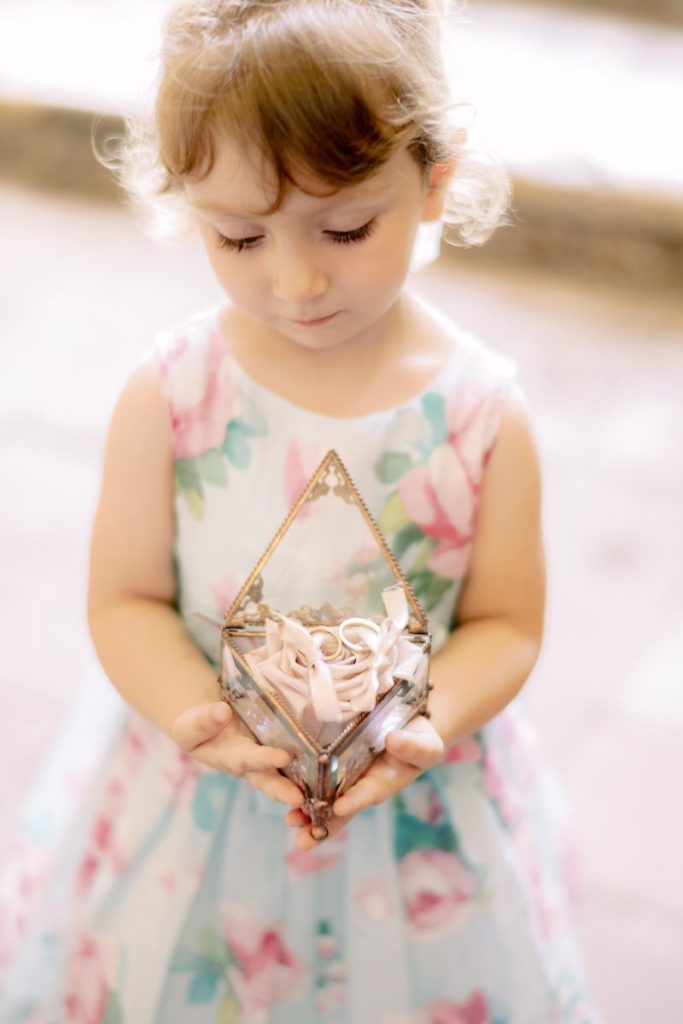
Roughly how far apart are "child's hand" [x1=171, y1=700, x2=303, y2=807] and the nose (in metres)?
0.25

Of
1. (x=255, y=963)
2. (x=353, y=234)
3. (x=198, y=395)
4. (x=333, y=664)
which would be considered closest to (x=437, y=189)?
(x=353, y=234)

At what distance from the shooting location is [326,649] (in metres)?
0.80

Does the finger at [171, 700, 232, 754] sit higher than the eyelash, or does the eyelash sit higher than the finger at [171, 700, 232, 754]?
the eyelash

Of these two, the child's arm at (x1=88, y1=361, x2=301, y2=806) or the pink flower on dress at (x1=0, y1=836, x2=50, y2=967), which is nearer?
the child's arm at (x1=88, y1=361, x2=301, y2=806)

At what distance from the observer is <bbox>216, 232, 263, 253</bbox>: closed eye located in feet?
2.68

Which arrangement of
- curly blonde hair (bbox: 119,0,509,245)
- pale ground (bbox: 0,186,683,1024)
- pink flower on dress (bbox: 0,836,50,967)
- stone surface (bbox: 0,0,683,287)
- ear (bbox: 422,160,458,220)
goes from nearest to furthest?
1. curly blonde hair (bbox: 119,0,509,245)
2. ear (bbox: 422,160,458,220)
3. pink flower on dress (bbox: 0,836,50,967)
4. pale ground (bbox: 0,186,683,1024)
5. stone surface (bbox: 0,0,683,287)

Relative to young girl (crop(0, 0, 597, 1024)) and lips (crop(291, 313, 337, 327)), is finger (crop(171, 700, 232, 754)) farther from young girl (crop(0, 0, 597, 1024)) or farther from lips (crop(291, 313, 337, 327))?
lips (crop(291, 313, 337, 327))

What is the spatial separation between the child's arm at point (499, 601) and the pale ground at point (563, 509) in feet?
1.62

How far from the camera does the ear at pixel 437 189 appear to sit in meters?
0.87

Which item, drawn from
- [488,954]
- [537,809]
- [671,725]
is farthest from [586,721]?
[488,954]

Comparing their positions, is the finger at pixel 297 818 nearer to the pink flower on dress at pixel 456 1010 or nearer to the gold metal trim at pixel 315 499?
the gold metal trim at pixel 315 499

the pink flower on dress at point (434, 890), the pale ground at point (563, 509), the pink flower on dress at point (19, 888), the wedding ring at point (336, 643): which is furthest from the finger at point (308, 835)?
the pale ground at point (563, 509)

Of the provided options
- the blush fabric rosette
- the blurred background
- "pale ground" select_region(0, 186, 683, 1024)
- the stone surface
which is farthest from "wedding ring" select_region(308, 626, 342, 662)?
the stone surface

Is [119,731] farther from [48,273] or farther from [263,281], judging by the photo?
[48,273]
